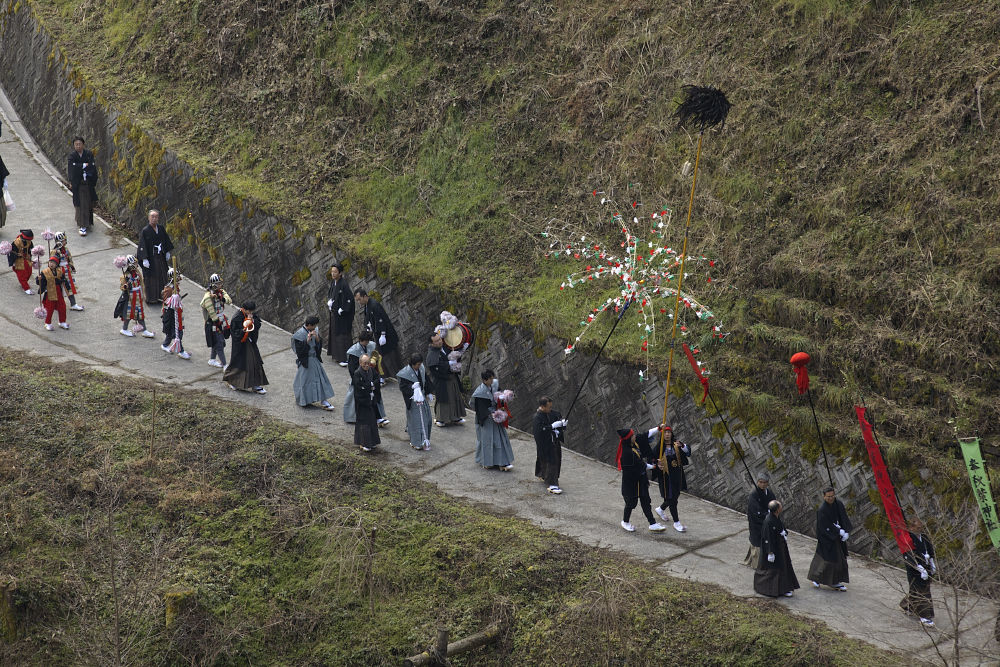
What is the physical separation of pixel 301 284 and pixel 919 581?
12385 millimetres

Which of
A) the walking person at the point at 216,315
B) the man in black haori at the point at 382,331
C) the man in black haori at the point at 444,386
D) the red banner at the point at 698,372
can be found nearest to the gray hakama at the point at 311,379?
the man in black haori at the point at 382,331

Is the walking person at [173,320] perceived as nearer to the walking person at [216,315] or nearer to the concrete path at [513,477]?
the concrete path at [513,477]

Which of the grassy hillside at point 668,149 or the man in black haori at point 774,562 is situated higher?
the grassy hillside at point 668,149

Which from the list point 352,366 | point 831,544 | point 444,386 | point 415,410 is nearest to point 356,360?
point 352,366

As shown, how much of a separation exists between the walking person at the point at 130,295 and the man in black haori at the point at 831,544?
12.3 metres

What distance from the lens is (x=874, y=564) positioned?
14.1 m

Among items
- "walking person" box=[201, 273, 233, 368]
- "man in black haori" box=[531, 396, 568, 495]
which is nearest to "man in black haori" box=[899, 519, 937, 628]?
"man in black haori" box=[531, 396, 568, 495]

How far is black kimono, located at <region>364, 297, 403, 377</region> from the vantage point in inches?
740

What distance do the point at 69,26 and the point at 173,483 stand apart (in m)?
17.2

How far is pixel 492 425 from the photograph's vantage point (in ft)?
53.8

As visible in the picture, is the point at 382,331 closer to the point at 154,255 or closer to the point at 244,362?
the point at 244,362

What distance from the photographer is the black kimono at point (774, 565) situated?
1310cm

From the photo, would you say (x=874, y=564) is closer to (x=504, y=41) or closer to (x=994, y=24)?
(x=994, y=24)

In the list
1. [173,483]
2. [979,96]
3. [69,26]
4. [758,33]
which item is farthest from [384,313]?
[69,26]
